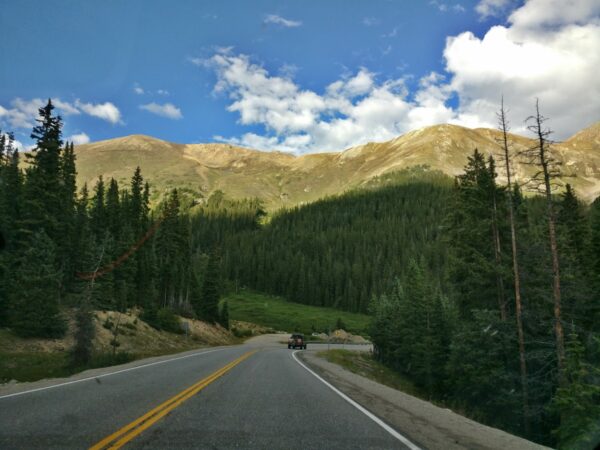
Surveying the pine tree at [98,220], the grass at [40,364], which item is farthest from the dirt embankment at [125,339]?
the pine tree at [98,220]

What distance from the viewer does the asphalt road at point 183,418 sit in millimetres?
6676

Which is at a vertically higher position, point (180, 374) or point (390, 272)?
point (390, 272)

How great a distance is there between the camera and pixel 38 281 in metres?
31.4

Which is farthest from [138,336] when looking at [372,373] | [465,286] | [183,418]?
[183,418]

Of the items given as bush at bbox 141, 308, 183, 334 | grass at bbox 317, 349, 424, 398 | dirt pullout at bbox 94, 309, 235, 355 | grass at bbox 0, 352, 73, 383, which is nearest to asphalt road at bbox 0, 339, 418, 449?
grass at bbox 0, 352, 73, 383

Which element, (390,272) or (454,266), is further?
(390,272)

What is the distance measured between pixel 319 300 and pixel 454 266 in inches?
4926

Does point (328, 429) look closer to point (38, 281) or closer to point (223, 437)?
point (223, 437)

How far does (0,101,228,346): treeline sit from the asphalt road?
15989 mm

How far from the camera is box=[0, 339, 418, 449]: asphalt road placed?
6676 millimetres

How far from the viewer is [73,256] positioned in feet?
175

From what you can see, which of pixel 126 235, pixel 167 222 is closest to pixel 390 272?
pixel 167 222

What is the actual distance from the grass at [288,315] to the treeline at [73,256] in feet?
117

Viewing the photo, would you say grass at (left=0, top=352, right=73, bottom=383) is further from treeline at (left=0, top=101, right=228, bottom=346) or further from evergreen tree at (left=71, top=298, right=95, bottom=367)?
treeline at (left=0, top=101, right=228, bottom=346)
